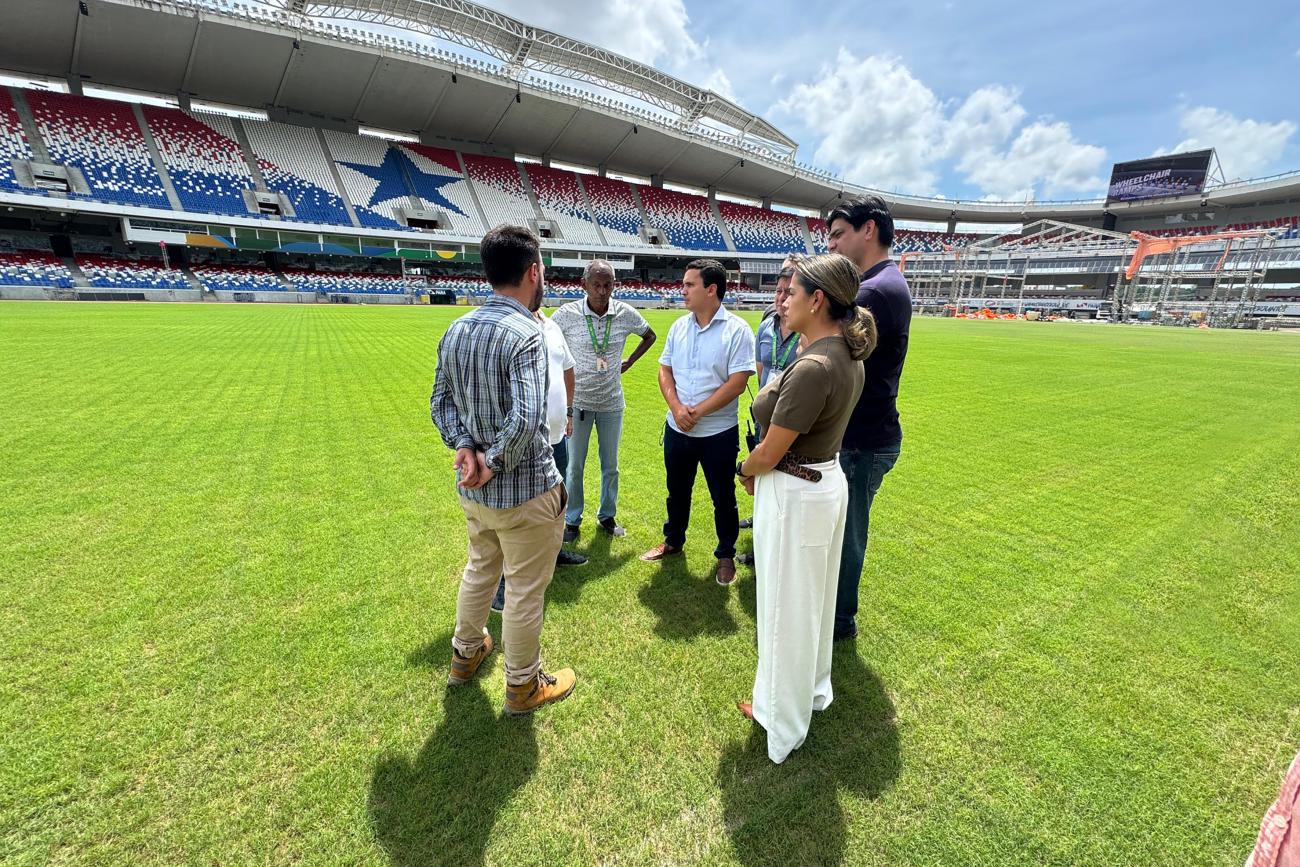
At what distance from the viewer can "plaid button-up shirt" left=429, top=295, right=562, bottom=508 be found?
6.84ft

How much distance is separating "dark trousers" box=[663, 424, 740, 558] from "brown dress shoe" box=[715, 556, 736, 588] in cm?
4

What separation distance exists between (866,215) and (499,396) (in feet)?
6.51

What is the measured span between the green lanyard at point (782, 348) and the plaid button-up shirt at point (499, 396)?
1857 millimetres

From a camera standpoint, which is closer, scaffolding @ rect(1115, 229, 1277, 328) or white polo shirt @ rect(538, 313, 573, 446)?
white polo shirt @ rect(538, 313, 573, 446)

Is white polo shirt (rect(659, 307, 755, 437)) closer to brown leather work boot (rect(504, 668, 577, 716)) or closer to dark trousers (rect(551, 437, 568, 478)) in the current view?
dark trousers (rect(551, 437, 568, 478))

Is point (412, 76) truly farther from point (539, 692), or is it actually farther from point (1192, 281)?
point (1192, 281)

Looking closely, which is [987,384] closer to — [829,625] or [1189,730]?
[1189,730]

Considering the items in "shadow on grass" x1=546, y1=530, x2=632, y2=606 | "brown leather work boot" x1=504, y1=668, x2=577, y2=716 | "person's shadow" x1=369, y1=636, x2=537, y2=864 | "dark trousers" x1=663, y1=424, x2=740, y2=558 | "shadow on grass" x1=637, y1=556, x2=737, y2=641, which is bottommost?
"shadow on grass" x1=637, y1=556, x2=737, y2=641

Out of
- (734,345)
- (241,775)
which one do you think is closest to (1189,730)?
(734,345)

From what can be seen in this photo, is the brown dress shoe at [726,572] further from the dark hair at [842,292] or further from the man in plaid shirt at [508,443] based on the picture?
the dark hair at [842,292]

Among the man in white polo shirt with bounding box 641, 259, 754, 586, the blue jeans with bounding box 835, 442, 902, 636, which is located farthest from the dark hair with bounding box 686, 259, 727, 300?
the blue jeans with bounding box 835, 442, 902, 636

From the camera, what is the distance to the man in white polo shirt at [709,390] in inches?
133

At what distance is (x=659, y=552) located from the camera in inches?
156

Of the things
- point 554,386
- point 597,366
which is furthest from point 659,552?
point 554,386
